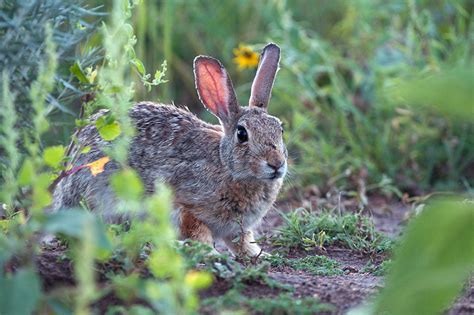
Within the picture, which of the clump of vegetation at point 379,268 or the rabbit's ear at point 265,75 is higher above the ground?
the rabbit's ear at point 265,75

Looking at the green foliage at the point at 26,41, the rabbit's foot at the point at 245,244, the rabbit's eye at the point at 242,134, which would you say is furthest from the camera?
the rabbit's eye at the point at 242,134

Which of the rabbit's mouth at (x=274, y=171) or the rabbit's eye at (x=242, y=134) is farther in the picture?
the rabbit's eye at (x=242, y=134)

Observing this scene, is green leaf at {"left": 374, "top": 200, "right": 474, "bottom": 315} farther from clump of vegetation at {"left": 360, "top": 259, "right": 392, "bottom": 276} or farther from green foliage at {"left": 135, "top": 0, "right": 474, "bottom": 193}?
green foliage at {"left": 135, "top": 0, "right": 474, "bottom": 193}

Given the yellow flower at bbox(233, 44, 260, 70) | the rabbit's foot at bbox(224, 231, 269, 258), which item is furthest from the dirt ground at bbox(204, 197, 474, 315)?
the yellow flower at bbox(233, 44, 260, 70)

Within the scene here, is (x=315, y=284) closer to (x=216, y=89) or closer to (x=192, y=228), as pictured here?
(x=192, y=228)

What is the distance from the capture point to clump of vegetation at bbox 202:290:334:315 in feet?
9.72

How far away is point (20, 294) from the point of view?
2465 millimetres

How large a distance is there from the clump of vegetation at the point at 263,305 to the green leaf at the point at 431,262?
2.22ft

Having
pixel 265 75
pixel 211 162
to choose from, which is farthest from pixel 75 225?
pixel 265 75

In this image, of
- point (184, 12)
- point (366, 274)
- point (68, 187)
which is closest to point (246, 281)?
point (366, 274)

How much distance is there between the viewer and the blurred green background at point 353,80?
20.4ft

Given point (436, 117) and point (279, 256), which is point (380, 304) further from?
point (436, 117)

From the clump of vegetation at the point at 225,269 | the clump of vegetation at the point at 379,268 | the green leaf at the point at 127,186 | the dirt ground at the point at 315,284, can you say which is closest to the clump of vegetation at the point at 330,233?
the dirt ground at the point at 315,284

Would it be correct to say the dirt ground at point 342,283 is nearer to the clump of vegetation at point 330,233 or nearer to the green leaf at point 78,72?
the clump of vegetation at point 330,233
